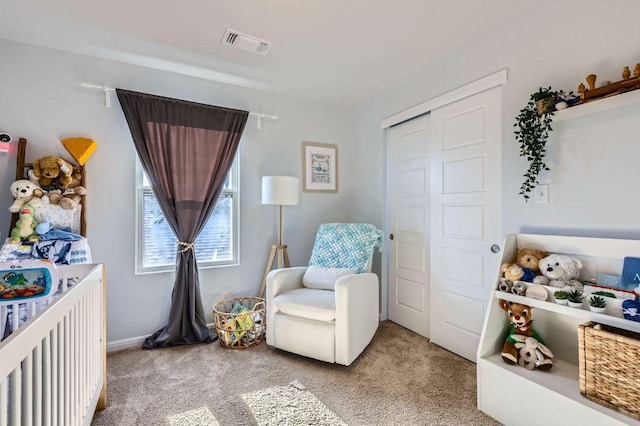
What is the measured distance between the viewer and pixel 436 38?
2.22m

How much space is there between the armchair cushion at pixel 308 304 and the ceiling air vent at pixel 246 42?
75.2 inches

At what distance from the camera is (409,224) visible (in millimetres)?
2939

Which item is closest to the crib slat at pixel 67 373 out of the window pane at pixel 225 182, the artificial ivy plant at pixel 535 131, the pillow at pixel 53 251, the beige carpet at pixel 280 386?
the beige carpet at pixel 280 386

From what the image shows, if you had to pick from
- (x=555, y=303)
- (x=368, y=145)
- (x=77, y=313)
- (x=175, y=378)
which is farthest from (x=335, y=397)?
(x=368, y=145)

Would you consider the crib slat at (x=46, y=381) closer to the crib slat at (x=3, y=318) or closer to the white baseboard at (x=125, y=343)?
the crib slat at (x=3, y=318)

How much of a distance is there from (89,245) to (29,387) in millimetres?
1974

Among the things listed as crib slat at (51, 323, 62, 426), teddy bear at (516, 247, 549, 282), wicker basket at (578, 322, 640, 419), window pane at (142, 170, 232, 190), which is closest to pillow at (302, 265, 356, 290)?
window pane at (142, 170, 232, 190)

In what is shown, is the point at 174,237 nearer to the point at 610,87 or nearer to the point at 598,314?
the point at 598,314

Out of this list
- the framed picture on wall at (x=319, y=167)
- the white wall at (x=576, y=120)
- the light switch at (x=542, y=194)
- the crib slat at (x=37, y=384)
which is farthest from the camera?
the framed picture on wall at (x=319, y=167)

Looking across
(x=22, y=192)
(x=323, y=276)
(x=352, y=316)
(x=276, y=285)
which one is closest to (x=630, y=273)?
(x=352, y=316)

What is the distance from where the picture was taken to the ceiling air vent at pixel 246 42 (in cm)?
215

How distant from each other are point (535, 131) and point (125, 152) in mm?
3015

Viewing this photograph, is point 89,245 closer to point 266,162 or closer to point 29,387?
point 266,162

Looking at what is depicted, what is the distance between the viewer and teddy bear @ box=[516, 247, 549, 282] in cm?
173
